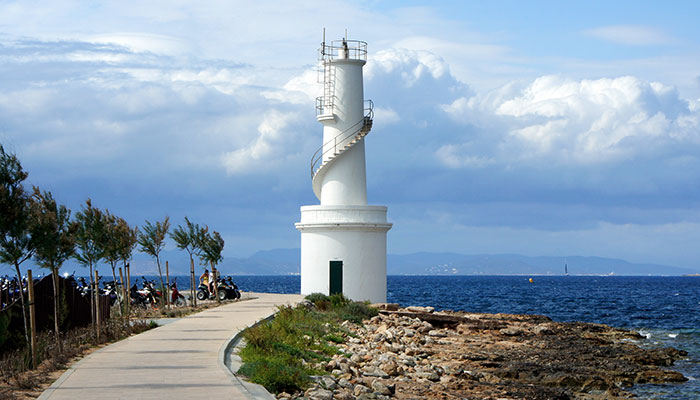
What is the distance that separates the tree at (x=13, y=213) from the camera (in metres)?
14.4

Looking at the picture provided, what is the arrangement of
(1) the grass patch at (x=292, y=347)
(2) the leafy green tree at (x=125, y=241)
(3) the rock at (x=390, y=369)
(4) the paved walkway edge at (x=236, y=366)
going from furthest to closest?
(2) the leafy green tree at (x=125, y=241)
(3) the rock at (x=390, y=369)
(1) the grass patch at (x=292, y=347)
(4) the paved walkway edge at (x=236, y=366)

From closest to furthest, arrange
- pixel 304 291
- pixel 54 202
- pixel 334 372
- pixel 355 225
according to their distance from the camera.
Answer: pixel 334 372 → pixel 54 202 → pixel 355 225 → pixel 304 291

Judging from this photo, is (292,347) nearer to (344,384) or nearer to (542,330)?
(344,384)

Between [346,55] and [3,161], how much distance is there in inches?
972

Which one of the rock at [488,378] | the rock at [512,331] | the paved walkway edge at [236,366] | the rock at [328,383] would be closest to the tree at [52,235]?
the paved walkway edge at [236,366]

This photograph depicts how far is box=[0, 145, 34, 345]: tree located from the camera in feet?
47.3

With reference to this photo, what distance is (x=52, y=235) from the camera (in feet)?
54.2

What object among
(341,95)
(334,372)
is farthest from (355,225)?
(334,372)

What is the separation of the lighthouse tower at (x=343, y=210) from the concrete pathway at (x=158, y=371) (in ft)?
49.2

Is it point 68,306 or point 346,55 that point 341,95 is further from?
point 68,306

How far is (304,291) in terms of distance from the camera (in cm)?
3862

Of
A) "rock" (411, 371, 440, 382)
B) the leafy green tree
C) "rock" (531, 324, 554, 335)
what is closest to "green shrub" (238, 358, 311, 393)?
"rock" (411, 371, 440, 382)

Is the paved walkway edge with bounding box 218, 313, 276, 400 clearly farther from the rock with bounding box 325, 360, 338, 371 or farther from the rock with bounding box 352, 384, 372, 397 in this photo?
the rock with bounding box 352, 384, 372, 397

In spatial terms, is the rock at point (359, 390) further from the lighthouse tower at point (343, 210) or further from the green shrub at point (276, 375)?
the lighthouse tower at point (343, 210)
